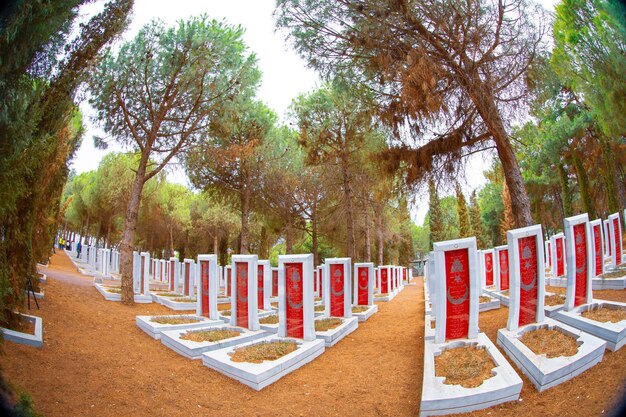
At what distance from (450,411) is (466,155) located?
601 centimetres

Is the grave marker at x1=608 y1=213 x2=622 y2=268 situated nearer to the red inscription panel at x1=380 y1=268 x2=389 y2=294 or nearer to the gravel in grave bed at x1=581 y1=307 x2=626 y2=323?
the gravel in grave bed at x1=581 y1=307 x2=626 y2=323

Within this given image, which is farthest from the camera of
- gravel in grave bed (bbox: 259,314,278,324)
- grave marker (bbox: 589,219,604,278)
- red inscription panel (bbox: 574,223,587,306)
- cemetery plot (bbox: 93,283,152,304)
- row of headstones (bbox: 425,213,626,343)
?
cemetery plot (bbox: 93,283,152,304)

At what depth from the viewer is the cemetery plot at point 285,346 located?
4953 mm

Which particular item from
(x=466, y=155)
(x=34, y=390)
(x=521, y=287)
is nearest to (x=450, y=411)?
(x=521, y=287)

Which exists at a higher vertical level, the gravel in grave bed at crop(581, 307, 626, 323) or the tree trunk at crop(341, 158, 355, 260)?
the tree trunk at crop(341, 158, 355, 260)

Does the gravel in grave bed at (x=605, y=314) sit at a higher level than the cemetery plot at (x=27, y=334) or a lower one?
higher

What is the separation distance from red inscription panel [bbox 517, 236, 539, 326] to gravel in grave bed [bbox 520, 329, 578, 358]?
15.2 inches

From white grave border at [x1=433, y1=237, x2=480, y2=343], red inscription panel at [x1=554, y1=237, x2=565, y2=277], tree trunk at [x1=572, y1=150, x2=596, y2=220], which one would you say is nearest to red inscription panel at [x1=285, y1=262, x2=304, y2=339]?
white grave border at [x1=433, y1=237, x2=480, y2=343]

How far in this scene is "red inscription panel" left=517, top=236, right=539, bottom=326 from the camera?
17.0ft

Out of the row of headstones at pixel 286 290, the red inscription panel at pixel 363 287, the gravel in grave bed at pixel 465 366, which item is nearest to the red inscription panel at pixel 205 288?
the row of headstones at pixel 286 290

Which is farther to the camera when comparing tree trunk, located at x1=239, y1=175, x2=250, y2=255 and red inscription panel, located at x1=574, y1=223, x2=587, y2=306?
tree trunk, located at x1=239, y1=175, x2=250, y2=255

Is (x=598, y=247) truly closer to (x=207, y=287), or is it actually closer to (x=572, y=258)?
(x=572, y=258)

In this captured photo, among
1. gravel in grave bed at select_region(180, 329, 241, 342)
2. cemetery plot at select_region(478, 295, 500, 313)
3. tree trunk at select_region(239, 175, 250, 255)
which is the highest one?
tree trunk at select_region(239, 175, 250, 255)

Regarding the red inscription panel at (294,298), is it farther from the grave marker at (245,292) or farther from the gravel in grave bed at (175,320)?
the gravel in grave bed at (175,320)
